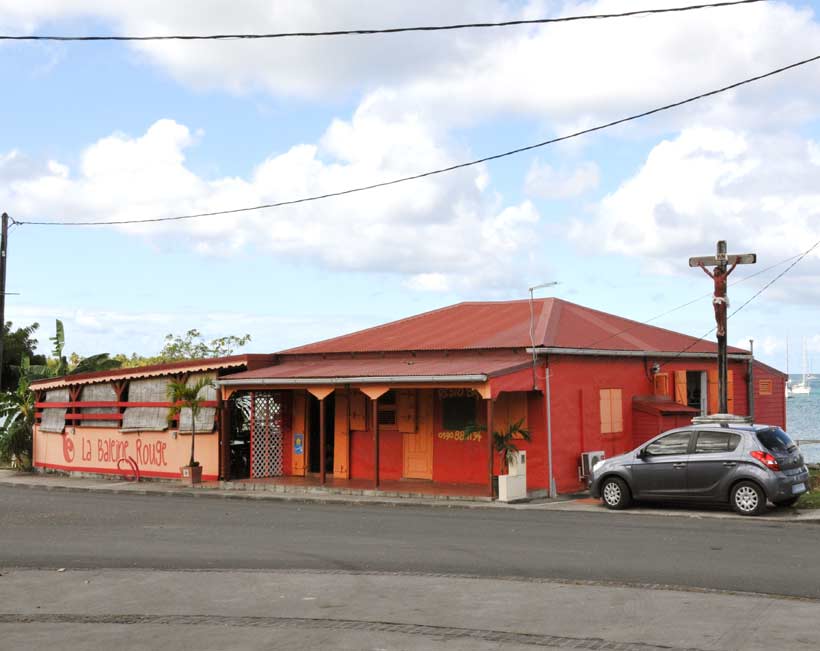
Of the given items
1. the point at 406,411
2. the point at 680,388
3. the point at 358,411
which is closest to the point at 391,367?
the point at 406,411

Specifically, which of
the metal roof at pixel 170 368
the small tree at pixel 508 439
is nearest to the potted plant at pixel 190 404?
the metal roof at pixel 170 368

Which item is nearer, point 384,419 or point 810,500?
point 810,500

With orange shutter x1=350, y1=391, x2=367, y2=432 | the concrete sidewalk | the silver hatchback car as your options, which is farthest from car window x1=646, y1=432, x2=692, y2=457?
orange shutter x1=350, y1=391, x2=367, y2=432

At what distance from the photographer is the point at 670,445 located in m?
19.2

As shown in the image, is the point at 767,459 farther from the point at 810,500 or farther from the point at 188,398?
the point at 188,398

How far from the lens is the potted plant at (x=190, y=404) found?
26.9m

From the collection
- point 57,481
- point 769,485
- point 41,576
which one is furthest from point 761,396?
point 41,576

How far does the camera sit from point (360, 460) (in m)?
26.7

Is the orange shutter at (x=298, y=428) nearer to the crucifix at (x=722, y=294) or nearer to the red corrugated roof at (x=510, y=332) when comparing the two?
the red corrugated roof at (x=510, y=332)

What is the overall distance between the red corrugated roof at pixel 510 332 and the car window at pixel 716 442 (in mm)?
5196

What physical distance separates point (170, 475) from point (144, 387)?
267 centimetres

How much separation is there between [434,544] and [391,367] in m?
9.90

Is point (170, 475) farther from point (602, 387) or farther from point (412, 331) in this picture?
point (602, 387)

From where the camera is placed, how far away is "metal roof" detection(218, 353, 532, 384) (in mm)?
22641
